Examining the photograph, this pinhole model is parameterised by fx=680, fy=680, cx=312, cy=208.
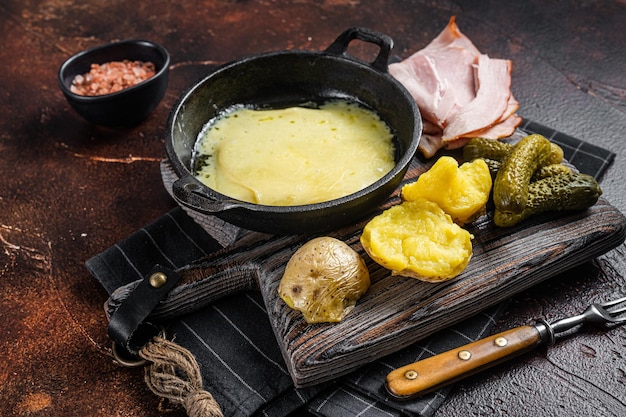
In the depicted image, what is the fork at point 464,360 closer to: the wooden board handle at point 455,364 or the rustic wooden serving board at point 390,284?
the wooden board handle at point 455,364

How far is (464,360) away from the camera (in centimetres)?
184

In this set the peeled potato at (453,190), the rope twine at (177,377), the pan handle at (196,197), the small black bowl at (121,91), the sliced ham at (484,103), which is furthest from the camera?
the small black bowl at (121,91)

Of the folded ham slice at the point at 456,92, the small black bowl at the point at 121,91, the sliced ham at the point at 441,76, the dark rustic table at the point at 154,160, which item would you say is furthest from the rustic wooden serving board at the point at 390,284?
the small black bowl at the point at 121,91

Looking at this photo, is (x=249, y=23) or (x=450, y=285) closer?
(x=450, y=285)

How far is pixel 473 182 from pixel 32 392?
144cm

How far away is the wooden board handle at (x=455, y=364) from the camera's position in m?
Answer: 1.82

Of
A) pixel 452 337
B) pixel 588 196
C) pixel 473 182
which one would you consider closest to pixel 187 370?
pixel 452 337

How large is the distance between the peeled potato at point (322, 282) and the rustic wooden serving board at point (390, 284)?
0.14 feet

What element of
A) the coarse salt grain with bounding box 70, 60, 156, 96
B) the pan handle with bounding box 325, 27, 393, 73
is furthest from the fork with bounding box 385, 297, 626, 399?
the coarse salt grain with bounding box 70, 60, 156, 96

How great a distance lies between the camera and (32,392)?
76.7 inches

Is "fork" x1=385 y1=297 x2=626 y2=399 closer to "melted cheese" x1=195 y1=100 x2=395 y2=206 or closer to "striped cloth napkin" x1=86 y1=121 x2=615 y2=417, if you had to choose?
"striped cloth napkin" x1=86 y1=121 x2=615 y2=417

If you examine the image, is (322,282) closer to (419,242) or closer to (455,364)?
(419,242)

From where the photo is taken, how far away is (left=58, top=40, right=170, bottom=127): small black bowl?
2.72m

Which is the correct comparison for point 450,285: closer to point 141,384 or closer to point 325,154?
point 325,154
